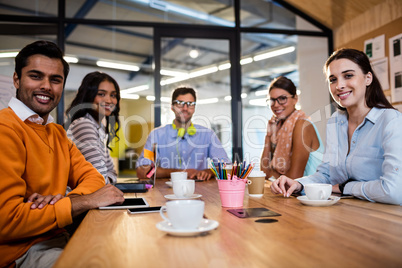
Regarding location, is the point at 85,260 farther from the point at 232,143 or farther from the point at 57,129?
the point at 232,143

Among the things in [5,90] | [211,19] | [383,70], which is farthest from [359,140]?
[5,90]

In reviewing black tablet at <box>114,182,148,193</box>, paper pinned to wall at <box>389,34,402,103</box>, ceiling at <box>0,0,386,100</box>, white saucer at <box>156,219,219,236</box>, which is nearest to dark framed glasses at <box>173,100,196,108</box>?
ceiling at <box>0,0,386,100</box>

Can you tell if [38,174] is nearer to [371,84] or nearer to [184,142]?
[371,84]

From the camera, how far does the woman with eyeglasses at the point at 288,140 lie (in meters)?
2.60

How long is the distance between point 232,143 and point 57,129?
285cm

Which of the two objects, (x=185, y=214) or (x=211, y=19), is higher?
(x=211, y=19)

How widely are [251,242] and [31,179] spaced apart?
40.0 inches

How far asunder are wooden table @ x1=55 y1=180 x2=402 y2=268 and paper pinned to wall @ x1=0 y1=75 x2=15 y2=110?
307 cm

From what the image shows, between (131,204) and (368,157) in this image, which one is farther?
(368,157)

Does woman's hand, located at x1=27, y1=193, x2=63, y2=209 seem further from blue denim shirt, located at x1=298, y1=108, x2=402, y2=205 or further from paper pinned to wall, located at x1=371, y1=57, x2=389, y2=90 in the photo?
paper pinned to wall, located at x1=371, y1=57, x2=389, y2=90

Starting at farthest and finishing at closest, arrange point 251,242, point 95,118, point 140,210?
point 95,118 → point 140,210 → point 251,242

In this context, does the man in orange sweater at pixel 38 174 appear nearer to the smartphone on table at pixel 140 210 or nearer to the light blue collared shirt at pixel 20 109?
the light blue collared shirt at pixel 20 109

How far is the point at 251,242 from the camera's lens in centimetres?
80

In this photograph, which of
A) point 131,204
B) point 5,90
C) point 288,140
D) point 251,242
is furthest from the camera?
point 5,90
